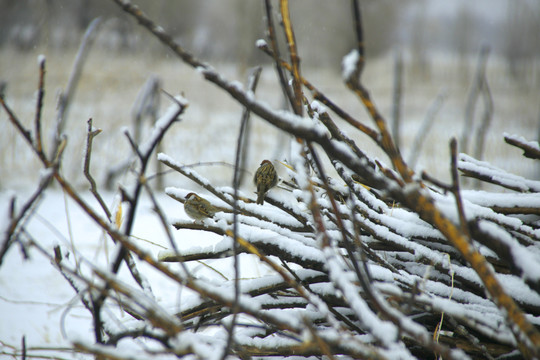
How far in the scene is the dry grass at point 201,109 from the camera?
4.98 metres

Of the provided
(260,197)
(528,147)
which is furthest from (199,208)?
(528,147)

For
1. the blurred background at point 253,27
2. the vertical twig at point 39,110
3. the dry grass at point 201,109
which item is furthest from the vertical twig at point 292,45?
the blurred background at point 253,27

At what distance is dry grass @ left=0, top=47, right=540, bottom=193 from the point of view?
4980mm

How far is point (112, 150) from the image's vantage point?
5.10 m

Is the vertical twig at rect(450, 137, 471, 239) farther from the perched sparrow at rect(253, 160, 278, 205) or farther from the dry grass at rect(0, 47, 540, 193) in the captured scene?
the dry grass at rect(0, 47, 540, 193)

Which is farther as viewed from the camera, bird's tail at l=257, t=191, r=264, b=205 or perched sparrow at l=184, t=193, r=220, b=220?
bird's tail at l=257, t=191, r=264, b=205

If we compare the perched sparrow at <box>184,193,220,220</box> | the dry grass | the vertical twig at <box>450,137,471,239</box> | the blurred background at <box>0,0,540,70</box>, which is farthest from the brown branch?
the blurred background at <box>0,0,540,70</box>

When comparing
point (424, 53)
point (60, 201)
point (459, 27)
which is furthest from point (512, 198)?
point (459, 27)

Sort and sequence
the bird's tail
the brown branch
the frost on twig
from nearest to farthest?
the frost on twig, the brown branch, the bird's tail

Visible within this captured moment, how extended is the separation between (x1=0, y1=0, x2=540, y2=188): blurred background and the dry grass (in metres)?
0.03

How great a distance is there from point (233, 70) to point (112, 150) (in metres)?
5.44

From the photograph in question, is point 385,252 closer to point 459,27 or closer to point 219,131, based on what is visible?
point 219,131

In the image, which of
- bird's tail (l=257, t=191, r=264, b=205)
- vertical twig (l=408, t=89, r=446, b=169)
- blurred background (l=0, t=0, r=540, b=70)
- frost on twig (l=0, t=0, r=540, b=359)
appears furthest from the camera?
blurred background (l=0, t=0, r=540, b=70)

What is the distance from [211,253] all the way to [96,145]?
5.02m
